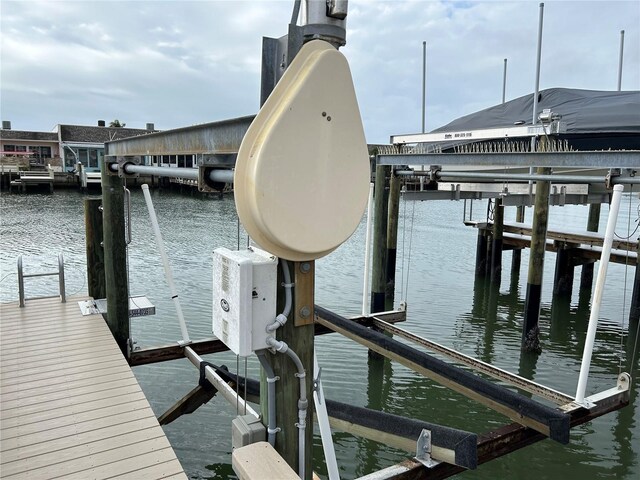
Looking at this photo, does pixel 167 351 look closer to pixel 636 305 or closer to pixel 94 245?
pixel 94 245

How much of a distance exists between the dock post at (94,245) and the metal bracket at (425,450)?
6128 mm

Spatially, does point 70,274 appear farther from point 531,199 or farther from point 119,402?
point 531,199

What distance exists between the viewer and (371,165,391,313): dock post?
9367mm

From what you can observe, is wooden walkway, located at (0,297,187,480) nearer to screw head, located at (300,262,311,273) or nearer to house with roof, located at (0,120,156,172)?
screw head, located at (300,262,311,273)

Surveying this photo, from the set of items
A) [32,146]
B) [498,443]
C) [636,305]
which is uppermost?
[32,146]

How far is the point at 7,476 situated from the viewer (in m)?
3.51

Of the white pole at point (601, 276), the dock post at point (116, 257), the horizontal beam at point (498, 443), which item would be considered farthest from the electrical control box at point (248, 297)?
the dock post at point (116, 257)

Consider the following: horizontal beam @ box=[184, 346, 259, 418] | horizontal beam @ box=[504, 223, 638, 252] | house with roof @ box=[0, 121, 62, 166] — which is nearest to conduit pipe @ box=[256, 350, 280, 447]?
horizontal beam @ box=[184, 346, 259, 418]

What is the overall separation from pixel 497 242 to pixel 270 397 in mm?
14746

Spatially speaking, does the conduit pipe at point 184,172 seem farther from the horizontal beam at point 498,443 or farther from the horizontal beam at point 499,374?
the horizontal beam at point 499,374

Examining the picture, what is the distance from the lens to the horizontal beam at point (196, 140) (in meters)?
2.58

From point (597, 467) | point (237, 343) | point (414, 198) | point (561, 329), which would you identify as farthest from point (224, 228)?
point (237, 343)

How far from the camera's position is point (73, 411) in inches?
175

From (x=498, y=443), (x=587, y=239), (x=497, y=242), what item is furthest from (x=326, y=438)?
(x=497, y=242)
